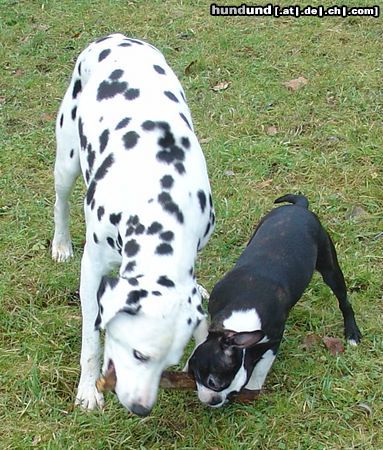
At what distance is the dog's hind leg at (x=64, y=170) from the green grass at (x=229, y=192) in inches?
5.2

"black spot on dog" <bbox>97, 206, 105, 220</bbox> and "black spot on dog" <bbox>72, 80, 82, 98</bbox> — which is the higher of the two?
"black spot on dog" <bbox>72, 80, 82, 98</bbox>

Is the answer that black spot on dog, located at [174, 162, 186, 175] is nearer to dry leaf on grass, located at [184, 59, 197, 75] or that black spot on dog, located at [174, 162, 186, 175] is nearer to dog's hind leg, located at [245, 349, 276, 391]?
dog's hind leg, located at [245, 349, 276, 391]

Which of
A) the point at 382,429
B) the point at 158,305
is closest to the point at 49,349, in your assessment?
the point at 158,305

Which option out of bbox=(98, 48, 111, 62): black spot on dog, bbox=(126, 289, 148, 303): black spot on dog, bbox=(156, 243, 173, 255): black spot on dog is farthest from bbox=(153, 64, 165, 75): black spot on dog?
bbox=(126, 289, 148, 303): black spot on dog

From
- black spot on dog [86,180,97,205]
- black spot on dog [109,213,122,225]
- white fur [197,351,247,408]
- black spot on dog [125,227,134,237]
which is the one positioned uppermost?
black spot on dog [125,227,134,237]

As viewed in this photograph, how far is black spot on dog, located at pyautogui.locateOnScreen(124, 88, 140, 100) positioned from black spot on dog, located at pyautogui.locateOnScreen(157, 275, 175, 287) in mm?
1279

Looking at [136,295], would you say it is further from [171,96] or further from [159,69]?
[159,69]

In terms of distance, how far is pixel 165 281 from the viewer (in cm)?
353

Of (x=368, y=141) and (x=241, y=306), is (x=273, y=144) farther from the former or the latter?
(x=241, y=306)

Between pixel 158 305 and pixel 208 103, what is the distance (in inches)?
162

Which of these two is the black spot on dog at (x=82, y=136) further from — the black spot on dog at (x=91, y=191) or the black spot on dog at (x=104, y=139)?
the black spot on dog at (x=91, y=191)

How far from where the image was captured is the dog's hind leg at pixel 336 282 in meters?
4.76

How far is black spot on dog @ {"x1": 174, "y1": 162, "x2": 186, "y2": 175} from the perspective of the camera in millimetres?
4020

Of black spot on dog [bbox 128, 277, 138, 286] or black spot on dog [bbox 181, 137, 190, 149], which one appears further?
black spot on dog [bbox 181, 137, 190, 149]
